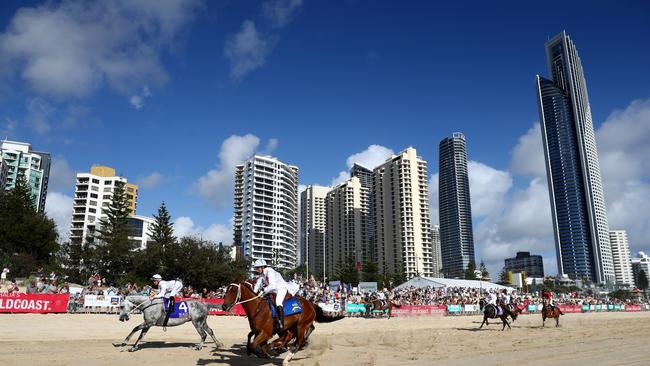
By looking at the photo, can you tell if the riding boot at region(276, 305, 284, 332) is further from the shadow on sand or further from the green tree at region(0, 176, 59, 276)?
the green tree at region(0, 176, 59, 276)

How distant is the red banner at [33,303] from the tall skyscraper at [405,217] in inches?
5507

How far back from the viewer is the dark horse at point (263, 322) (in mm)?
11914

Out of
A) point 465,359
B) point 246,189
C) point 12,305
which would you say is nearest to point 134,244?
point 12,305

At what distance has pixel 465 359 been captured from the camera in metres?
13.5

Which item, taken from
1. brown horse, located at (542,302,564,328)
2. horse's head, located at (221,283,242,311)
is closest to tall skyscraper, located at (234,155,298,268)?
brown horse, located at (542,302,564,328)

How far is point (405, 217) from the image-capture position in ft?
549

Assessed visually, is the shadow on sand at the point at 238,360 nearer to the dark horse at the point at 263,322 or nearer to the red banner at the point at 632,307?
the dark horse at the point at 263,322

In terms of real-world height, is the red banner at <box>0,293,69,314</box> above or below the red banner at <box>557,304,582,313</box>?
above

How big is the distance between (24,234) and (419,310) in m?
46.7

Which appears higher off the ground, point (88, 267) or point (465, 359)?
point (88, 267)

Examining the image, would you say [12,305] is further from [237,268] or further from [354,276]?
[354,276]

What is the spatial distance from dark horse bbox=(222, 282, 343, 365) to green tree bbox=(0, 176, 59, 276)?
151 ft

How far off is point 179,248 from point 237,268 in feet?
28.2

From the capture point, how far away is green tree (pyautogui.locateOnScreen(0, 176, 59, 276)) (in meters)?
50.8
